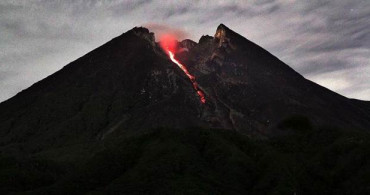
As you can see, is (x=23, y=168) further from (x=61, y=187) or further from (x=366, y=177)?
(x=366, y=177)

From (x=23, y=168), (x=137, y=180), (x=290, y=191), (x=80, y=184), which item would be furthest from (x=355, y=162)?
(x=23, y=168)

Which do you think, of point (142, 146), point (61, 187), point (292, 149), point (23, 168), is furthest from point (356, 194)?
point (23, 168)

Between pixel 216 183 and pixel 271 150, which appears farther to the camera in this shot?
pixel 271 150

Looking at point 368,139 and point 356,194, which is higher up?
point 368,139

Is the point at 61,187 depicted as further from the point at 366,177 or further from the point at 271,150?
the point at 366,177

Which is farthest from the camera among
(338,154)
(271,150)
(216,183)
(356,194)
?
(271,150)

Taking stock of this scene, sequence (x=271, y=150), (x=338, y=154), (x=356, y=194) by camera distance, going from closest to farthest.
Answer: (x=356, y=194) < (x=338, y=154) < (x=271, y=150)
